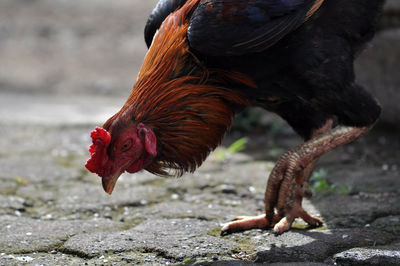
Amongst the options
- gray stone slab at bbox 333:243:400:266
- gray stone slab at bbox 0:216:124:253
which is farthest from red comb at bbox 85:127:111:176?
gray stone slab at bbox 333:243:400:266

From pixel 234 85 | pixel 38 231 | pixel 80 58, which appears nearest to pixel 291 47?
pixel 234 85

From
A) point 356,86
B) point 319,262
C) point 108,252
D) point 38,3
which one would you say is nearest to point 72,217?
point 108,252

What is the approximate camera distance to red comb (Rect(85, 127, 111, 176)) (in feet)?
8.34

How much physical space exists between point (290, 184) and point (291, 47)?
76 cm

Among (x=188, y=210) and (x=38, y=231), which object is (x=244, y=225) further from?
(x=38, y=231)

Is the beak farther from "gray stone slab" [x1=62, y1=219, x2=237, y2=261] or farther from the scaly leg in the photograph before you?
the scaly leg

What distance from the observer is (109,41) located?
34.7 feet

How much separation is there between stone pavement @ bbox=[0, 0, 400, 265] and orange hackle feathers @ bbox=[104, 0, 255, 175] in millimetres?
500

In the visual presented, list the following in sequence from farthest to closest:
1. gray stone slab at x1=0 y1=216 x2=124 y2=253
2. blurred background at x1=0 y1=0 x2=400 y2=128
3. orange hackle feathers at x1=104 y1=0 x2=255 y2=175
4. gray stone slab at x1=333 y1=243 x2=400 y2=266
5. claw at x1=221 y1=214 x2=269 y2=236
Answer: blurred background at x1=0 y1=0 x2=400 y2=128, claw at x1=221 y1=214 x2=269 y2=236, gray stone slab at x1=0 y1=216 x2=124 y2=253, orange hackle feathers at x1=104 y1=0 x2=255 y2=175, gray stone slab at x1=333 y1=243 x2=400 y2=266

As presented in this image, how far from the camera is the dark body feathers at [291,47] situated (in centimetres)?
271

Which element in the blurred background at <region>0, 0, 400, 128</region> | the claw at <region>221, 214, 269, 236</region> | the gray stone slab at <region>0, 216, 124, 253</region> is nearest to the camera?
the gray stone slab at <region>0, 216, 124, 253</region>

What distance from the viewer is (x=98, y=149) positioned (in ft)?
8.41

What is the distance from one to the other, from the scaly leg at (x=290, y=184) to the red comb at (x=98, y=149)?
874mm

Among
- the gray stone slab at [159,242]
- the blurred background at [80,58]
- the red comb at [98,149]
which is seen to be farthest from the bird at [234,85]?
the blurred background at [80,58]
